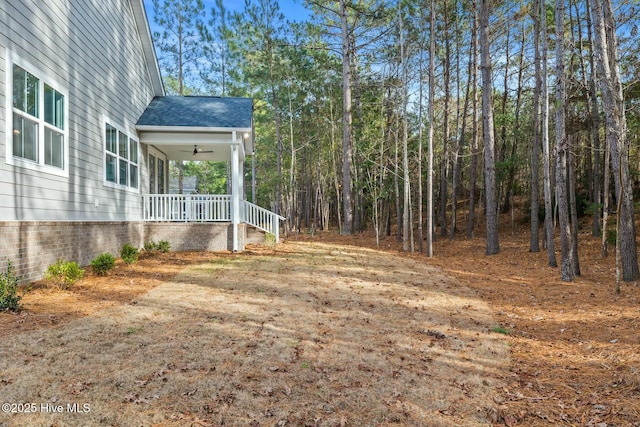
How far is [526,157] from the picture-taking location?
22.1 metres

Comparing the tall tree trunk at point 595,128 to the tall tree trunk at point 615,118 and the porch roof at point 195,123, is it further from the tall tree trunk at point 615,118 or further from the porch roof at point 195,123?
the porch roof at point 195,123

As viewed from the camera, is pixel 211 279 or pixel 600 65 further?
pixel 211 279

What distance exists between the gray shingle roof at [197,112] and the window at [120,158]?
3.48 feet

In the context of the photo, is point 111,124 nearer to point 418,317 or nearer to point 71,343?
point 71,343

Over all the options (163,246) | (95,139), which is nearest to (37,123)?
(95,139)

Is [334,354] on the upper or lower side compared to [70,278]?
lower

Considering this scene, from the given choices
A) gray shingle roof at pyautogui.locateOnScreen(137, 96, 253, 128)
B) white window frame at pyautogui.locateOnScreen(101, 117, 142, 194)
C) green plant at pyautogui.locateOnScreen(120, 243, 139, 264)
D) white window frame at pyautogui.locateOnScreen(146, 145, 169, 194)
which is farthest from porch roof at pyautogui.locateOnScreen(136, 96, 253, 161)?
green plant at pyautogui.locateOnScreen(120, 243, 139, 264)

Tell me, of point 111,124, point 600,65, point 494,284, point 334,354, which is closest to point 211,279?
point 334,354

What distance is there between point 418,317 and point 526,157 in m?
19.9

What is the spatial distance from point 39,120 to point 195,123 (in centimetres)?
571

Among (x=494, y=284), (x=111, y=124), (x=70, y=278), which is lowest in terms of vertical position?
(x=494, y=284)

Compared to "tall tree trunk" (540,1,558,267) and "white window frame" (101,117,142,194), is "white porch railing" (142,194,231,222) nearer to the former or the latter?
"white window frame" (101,117,142,194)

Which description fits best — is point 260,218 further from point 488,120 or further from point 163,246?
point 488,120

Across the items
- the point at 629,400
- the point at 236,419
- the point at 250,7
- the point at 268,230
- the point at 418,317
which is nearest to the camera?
the point at 236,419
